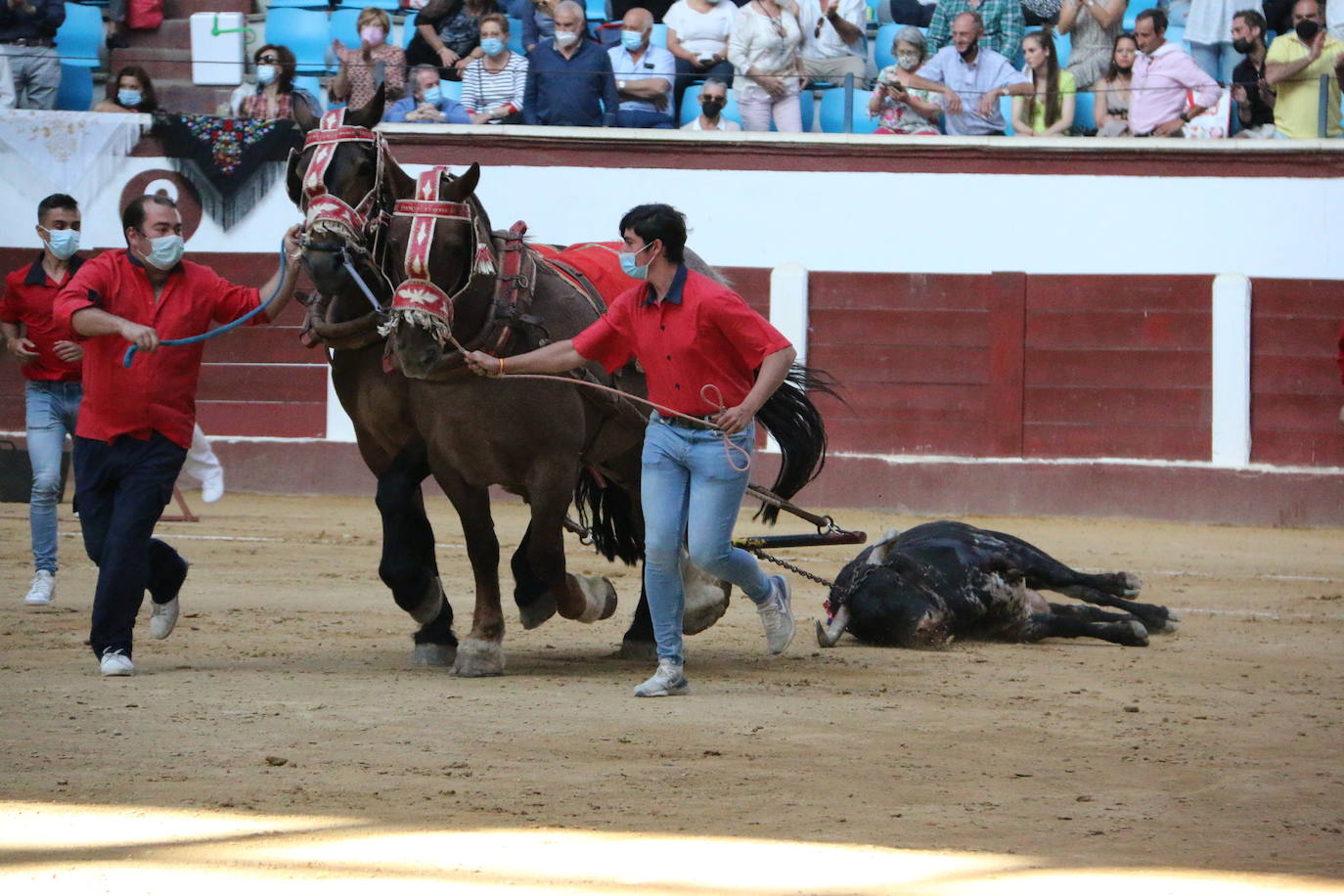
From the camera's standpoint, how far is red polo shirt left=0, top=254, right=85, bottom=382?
→ 8961mm

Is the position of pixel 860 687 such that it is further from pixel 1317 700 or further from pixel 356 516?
pixel 356 516

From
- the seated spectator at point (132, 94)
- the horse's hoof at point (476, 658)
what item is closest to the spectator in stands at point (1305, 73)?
the seated spectator at point (132, 94)

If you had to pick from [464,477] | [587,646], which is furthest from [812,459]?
[464,477]

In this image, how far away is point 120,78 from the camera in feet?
51.5

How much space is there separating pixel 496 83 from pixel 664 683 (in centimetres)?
981

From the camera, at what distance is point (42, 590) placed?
347 inches

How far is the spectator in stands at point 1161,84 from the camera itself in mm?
14648

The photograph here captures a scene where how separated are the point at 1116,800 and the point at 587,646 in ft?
11.4

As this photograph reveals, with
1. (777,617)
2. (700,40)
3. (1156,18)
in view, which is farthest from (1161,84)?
(777,617)

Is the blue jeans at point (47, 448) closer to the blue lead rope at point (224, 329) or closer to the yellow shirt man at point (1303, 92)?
the blue lead rope at point (224, 329)

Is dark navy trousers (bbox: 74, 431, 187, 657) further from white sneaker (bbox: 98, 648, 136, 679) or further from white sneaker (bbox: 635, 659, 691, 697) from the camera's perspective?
white sneaker (bbox: 635, 659, 691, 697)

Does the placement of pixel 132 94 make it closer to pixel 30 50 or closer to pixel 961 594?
pixel 30 50

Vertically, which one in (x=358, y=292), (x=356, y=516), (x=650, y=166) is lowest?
(x=356, y=516)

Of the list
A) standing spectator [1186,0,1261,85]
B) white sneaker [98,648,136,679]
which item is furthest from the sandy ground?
standing spectator [1186,0,1261,85]
